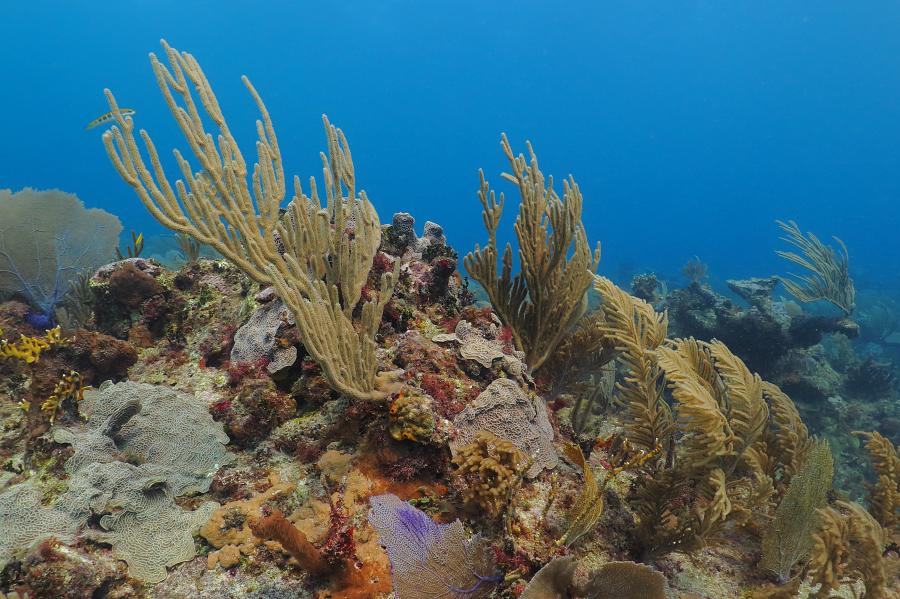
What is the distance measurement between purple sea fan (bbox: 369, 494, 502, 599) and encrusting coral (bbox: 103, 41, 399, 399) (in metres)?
0.98

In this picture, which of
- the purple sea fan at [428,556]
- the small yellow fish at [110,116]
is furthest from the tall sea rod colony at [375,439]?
the small yellow fish at [110,116]

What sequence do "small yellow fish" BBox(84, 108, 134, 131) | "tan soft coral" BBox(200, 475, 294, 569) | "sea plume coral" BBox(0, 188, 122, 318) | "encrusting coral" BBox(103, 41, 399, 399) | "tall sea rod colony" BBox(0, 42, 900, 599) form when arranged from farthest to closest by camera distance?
"sea plume coral" BBox(0, 188, 122, 318)
"small yellow fish" BBox(84, 108, 134, 131)
"encrusting coral" BBox(103, 41, 399, 399)
"tan soft coral" BBox(200, 475, 294, 569)
"tall sea rod colony" BBox(0, 42, 900, 599)

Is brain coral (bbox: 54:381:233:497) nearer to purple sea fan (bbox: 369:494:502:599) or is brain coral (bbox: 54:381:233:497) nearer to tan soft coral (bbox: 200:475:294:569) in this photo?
tan soft coral (bbox: 200:475:294:569)

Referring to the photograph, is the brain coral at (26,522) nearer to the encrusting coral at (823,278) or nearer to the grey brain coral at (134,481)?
the grey brain coral at (134,481)

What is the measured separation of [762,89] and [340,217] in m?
163

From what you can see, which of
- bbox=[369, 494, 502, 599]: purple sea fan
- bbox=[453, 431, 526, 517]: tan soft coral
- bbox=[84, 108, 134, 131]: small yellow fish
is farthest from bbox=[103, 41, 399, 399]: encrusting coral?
bbox=[369, 494, 502, 599]: purple sea fan

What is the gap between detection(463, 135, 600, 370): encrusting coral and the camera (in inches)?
174

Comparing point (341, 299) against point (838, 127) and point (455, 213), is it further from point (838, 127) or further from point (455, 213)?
point (838, 127)

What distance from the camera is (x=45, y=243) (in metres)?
6.38

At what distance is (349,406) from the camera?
3.18 m

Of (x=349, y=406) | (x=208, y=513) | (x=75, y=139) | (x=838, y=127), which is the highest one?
(x=838, y=127)

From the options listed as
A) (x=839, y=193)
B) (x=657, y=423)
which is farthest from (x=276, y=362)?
(x=839, y=193)

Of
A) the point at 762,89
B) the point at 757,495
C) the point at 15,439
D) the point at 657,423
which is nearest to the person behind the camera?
the point at 757,495

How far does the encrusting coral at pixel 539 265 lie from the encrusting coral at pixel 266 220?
149 cm
